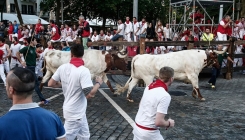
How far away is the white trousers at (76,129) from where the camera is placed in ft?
16.0

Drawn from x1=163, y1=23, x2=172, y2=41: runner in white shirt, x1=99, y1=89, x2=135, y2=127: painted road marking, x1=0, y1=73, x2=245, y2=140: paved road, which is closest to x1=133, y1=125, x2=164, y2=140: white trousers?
x1=0, y1=73, x2=245, y2=140: paved road

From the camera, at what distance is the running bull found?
10898 mm

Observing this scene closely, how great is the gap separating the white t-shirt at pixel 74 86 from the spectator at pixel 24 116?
217 centimetres

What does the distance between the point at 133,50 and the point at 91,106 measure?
6.76m

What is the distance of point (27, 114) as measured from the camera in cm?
252

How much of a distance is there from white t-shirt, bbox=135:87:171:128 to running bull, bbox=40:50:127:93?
6.64 metres

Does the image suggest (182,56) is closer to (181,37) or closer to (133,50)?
(133,50)

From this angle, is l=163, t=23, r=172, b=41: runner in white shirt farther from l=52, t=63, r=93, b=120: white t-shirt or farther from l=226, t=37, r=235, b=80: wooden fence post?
l=52, t=63, r=93, b=120: white t-shirt

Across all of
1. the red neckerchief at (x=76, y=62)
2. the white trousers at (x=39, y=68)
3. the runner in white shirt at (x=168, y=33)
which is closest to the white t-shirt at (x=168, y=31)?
the runner in white shirt at (x=168, y=33)

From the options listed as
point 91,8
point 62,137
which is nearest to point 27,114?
point 62,137

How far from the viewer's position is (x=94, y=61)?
35.8 feet

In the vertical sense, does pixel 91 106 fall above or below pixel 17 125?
below

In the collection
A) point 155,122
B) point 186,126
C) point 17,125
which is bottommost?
point 186,126

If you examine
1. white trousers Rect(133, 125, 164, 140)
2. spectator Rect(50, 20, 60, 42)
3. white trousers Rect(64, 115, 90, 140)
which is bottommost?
white trousers Rect(64, 115, 90, 140)
